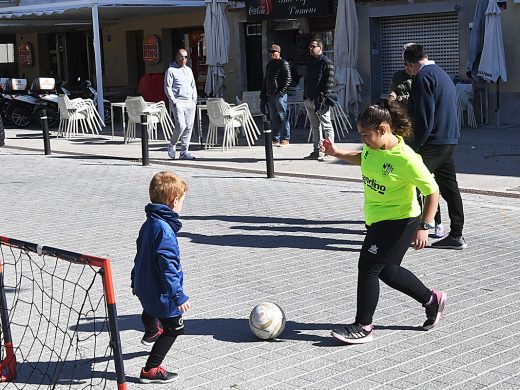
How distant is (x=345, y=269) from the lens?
8297mm

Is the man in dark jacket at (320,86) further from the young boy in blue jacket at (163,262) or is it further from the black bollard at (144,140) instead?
the young boy in blue jacket at (163,262)

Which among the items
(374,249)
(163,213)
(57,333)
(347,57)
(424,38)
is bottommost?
(57,333)

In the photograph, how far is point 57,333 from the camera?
670 cm

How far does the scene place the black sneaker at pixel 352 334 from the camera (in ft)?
20.1

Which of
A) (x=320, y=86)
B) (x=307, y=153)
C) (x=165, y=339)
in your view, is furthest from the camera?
(x=307, y=153)

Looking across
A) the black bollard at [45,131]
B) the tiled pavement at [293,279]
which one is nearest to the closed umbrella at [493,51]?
the tiled pavement at [293,279]

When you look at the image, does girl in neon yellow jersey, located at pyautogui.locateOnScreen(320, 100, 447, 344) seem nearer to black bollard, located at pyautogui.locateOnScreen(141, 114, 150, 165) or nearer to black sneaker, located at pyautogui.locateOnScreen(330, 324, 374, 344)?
black sneaker, located at pyautogui.locateOnScreen(330, 324, 374, 344)

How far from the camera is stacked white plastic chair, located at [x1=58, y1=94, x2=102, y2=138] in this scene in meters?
21.8

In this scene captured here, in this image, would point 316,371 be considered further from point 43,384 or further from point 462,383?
point 43,384

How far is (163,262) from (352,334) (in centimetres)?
147

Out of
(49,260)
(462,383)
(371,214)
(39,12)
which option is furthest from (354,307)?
(39,12)

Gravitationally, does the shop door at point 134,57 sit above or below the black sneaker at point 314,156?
above

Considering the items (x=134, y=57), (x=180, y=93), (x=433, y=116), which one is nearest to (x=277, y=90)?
(x=180, y=93)

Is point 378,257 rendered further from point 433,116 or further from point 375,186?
point 433,116
